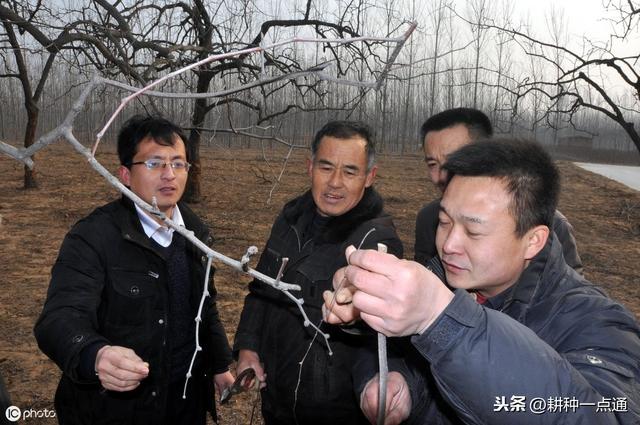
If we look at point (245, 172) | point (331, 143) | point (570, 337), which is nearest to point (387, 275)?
point (570, 337)

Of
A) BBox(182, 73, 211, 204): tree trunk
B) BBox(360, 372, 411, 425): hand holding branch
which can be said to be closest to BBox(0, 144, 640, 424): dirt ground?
BBox(182, 73, 211, 204): tree trunk

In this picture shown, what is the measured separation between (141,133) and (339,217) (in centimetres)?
80

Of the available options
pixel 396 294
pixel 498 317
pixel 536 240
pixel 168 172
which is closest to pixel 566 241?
pixel 536 240

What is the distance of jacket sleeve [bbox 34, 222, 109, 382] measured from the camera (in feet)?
4.94

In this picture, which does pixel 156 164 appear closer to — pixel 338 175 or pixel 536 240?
pixel 338 175

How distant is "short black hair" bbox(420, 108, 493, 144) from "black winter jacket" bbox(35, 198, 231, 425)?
1302 mm

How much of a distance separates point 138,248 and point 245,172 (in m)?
13.3

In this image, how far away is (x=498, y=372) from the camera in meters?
0.87

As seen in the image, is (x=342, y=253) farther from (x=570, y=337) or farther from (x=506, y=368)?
(x=506, y=368)

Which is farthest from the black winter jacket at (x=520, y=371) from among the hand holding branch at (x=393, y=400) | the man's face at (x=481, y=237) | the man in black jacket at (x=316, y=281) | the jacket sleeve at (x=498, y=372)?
the man in black jacket at (x=316, y=281)

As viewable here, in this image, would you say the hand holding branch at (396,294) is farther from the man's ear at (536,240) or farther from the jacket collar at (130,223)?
the jacket collar at (130,223)

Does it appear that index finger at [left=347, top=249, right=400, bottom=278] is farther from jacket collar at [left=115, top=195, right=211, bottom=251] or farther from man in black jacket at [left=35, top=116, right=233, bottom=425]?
jacket collar at [left=115, top=195, right=211, bottom=251]

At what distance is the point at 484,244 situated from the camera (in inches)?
46.6

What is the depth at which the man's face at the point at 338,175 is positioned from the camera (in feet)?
6.68
